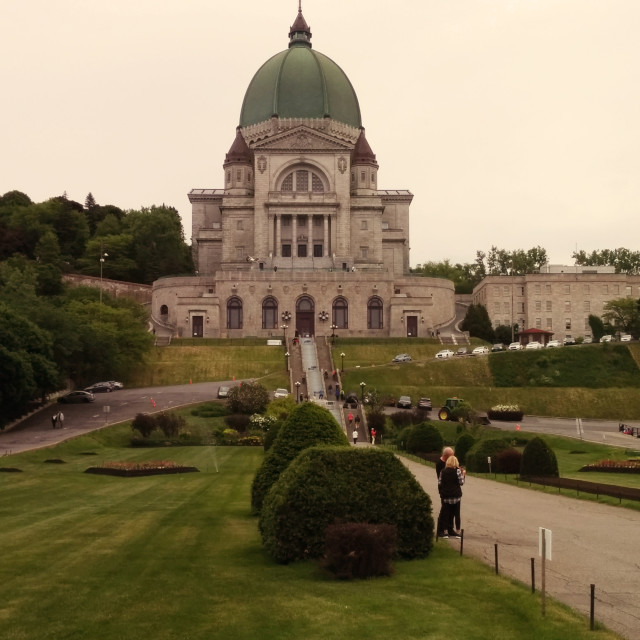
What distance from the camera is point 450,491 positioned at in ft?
61.6

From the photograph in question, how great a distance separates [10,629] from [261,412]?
51419 mm

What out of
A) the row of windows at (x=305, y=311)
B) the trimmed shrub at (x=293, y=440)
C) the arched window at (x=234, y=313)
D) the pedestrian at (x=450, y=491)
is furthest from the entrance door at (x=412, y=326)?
the pedestrian at (x=450, y=491)

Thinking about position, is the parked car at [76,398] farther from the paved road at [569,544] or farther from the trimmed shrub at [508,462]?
the paved road at [569,544]

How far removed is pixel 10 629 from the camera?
41.1ft

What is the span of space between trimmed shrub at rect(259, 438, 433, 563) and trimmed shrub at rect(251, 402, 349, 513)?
12.4ft

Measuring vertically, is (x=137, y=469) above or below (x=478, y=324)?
below

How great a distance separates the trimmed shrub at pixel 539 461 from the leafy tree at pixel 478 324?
77.0 meters

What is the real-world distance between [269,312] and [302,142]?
78.3 ft

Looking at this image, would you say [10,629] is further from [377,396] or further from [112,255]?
[112,255]

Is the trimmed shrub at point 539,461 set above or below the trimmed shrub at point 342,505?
below

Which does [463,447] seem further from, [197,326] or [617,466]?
[197,326]

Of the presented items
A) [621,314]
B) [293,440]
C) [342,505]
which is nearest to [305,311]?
[621,314]

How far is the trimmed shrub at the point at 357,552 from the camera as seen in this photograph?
50.3 feet

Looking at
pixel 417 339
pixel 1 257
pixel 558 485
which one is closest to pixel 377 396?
pixel 417 339
